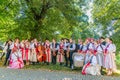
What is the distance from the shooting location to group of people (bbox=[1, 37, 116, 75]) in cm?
1705

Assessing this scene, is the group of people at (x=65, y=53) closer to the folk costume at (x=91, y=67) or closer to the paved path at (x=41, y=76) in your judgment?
the folk costume at (x=91, y=67)

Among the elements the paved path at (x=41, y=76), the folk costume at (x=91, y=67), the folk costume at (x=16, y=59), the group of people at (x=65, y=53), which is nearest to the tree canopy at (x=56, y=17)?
the group of people at (x=65, y=53)

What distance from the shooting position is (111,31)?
2752 cm

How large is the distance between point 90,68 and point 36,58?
5493mm

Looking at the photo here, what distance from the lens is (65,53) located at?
789 inches

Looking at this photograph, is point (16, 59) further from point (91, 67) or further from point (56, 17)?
point (56, 17)

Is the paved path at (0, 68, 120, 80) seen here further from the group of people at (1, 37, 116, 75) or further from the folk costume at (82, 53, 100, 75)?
the group of people at (1, 37, 116, 75)

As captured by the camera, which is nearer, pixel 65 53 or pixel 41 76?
pixel 41 76

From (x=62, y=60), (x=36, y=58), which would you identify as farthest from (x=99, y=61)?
(x=36, y=58)

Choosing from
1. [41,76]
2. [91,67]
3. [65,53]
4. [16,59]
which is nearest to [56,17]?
[65,53]

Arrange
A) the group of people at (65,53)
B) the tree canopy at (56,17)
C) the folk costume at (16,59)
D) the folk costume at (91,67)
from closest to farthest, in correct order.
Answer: the folk costume at (91,67) → the group of people at (65,53) → the folk costume at (16,59) → the tree canopy at (56,17)

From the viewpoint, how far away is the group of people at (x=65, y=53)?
1705cm

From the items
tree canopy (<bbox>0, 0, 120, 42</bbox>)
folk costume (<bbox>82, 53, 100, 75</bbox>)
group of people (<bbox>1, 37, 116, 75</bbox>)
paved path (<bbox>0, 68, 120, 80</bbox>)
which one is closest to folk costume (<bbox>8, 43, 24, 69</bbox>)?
group of people (<bbox>1, 37, 116, 75</bbox>)

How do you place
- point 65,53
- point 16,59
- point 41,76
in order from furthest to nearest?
1. point 65,53
2. point 16,59
3. point 41,76
